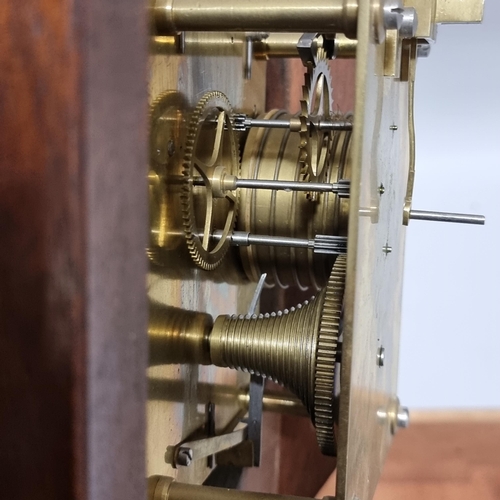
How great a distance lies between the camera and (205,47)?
2.74 ft

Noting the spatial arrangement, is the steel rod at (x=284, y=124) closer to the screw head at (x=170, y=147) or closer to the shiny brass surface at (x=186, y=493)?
the screw head at (x=170, y=147)

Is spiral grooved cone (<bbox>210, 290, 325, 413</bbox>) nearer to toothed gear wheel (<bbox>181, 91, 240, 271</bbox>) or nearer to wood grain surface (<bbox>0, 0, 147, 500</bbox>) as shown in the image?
toothed gear wheel (<bbox>181, 91, 240, 271</bbox>)

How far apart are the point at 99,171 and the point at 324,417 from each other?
0.40m

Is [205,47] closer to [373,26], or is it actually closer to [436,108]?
[373,26]

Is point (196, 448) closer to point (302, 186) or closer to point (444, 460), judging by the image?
point (302, 186)

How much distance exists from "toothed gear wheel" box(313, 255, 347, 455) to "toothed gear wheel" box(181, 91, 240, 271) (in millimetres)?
149

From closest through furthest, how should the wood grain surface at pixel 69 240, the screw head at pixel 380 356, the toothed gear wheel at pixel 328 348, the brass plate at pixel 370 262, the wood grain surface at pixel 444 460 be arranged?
the wood grain surface at pixel 69 240 → the brass plate at pixel 370 262 → the toothed gear wheel at pixel 328 348 → the screw head at pixel 380 356 → the wood grain surface at pixel 444 460

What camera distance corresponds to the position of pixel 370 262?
0.71m

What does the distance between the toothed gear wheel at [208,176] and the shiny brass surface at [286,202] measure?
0.03 meters

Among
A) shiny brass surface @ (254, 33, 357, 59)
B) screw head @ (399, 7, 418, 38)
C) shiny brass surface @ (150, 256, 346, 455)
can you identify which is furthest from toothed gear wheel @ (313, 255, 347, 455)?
shiny brass surface @ (254, 33, 357, 59)

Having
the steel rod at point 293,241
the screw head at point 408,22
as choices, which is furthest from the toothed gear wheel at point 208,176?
the screw head at point 408,22

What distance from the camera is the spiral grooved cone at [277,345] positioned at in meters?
0.77

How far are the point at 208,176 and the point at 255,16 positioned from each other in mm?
182

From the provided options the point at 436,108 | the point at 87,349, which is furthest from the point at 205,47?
the point at 436,108
